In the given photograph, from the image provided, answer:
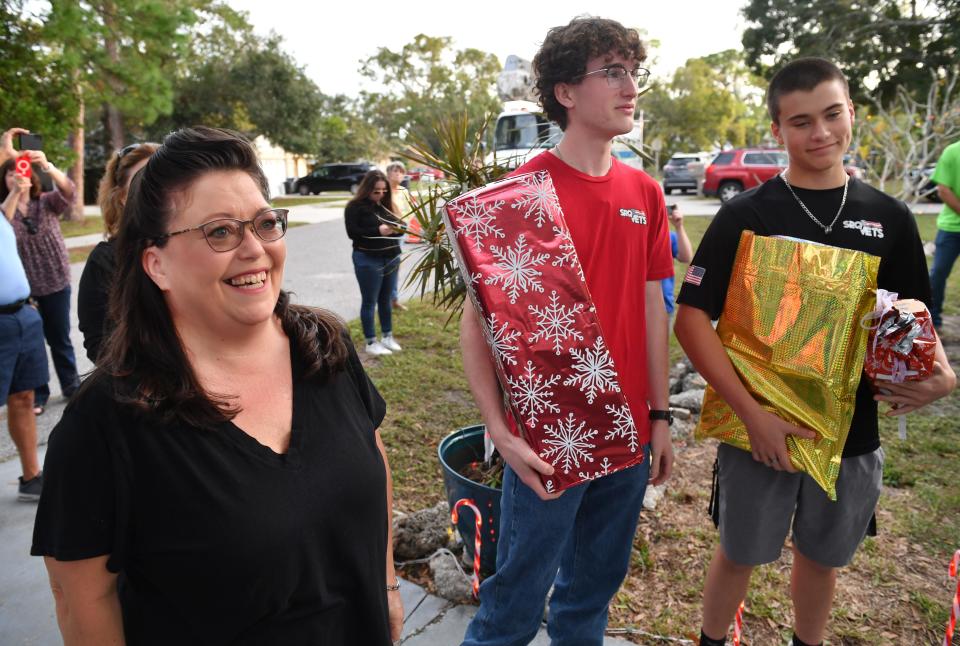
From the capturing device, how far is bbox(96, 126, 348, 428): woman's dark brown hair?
1279 millimetres

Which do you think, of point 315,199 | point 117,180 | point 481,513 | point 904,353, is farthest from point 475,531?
point 315,199

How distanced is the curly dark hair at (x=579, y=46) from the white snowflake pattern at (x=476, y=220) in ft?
1.71

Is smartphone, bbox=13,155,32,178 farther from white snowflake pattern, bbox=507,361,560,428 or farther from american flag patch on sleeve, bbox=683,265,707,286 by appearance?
american flag patch on sleeve, bbox=683,265,707,286

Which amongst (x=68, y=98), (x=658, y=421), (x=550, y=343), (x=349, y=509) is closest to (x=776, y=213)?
(x=658, y=421)

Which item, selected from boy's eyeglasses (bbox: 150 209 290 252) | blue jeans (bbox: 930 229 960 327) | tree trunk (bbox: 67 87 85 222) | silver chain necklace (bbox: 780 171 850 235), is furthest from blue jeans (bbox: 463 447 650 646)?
tree trunk (bbox: 67 87 85 222)

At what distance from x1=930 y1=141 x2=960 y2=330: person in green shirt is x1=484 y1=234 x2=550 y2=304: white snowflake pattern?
15.4 ft

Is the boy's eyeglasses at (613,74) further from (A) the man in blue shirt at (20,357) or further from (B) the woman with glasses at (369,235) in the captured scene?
(B) the woman with glasses at (369,235)

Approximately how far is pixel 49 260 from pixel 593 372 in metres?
4.86

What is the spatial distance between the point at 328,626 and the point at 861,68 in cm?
2338

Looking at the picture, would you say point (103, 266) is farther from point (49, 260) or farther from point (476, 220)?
point (49, 260)

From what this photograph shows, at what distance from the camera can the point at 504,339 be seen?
1595 mm

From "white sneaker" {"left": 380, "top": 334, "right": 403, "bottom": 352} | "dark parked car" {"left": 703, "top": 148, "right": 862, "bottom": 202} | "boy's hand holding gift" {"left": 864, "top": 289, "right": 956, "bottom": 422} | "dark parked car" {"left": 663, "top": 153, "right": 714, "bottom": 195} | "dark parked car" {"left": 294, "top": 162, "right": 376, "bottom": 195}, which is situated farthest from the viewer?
"dark parked car" {"left": 294, "top": 162, "right": 376, "bottom": 195}

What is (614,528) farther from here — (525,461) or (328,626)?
(328,626)

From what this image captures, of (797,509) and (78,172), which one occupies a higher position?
(78,172)
